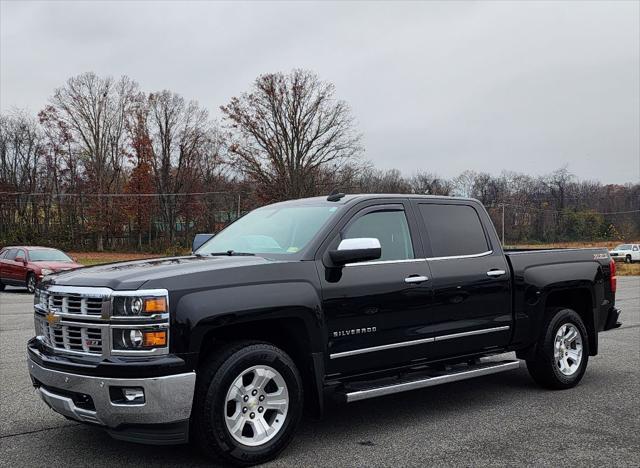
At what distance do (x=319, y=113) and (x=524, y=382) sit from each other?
46.9 metres

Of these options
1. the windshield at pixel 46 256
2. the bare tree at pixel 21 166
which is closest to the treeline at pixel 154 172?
the bare tree at pixel 21 166

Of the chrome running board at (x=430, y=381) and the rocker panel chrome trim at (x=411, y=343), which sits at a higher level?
the rocker panel chrome trim at (x=411, y=343)

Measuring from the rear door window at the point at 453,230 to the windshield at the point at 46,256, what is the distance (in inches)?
645

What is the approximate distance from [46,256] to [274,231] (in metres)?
17.0

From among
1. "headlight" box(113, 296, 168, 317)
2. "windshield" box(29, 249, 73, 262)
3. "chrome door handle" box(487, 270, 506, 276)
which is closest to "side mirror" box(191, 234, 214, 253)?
"headlight" box(113, 296, 168, 317)

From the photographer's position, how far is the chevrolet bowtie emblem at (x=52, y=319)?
4.29 m

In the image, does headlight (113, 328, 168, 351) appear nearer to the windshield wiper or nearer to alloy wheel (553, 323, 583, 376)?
the windshield wiper

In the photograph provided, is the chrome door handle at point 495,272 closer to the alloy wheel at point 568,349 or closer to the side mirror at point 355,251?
the alloy wheel at point 568,349

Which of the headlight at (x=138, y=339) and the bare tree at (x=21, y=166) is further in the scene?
the bare tree at (x=21, y=166)

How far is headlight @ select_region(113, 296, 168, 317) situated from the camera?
3953 mm

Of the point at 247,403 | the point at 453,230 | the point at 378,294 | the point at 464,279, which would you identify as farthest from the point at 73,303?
the point at 453,230

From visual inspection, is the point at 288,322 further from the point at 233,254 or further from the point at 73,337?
the point at 73,337

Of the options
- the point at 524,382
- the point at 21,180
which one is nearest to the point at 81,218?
the point at 21,180

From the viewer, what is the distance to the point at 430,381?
5211 mm
